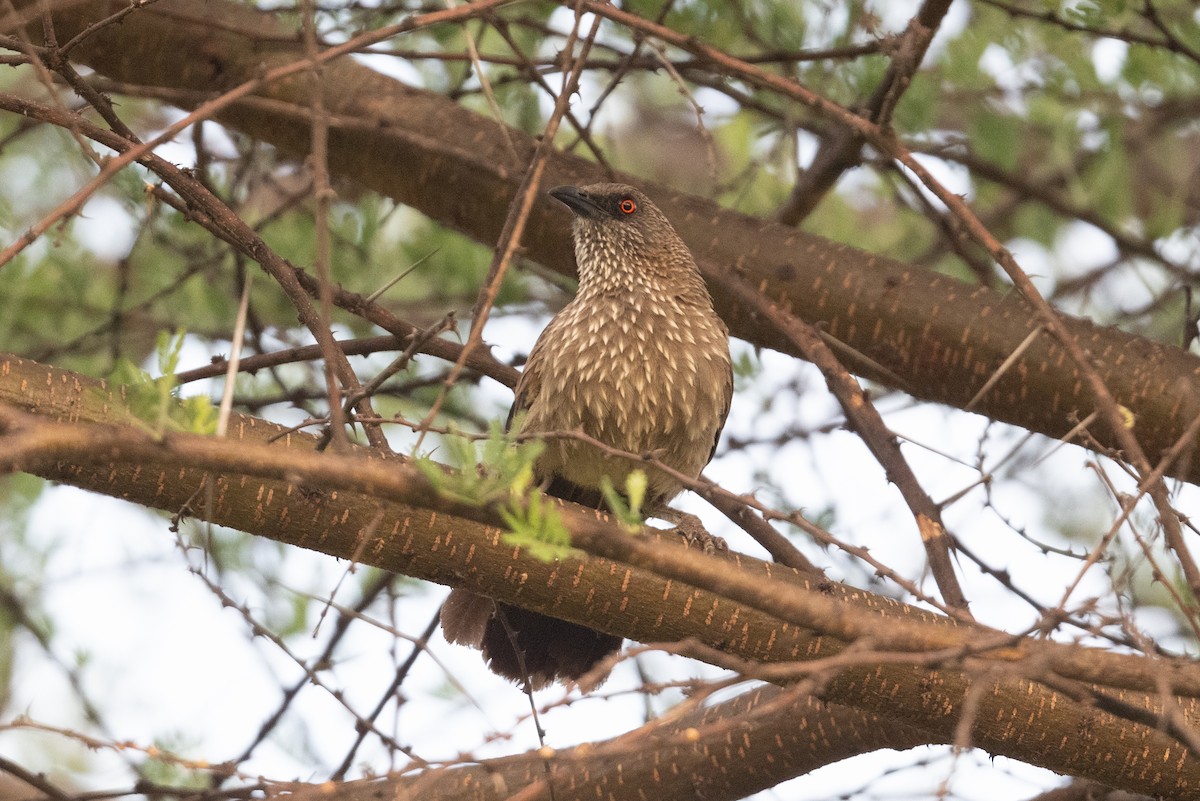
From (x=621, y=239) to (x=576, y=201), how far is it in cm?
22

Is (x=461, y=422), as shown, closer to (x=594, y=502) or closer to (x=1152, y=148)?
(x=594, y=502)

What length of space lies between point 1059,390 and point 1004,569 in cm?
85

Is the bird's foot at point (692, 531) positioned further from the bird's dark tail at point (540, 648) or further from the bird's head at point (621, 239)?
the bird's head at point (621, 239)

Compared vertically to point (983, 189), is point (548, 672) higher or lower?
lower

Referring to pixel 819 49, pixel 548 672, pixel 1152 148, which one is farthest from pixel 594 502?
pixel 1152 148

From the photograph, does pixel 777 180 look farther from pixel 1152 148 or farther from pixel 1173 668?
pixel 1173 668

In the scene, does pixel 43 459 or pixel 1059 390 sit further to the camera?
pixel 1059 390

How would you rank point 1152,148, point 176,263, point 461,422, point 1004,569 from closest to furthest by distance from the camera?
point 1004,569 < point 461,422 < point 176,263 < point 1152,148

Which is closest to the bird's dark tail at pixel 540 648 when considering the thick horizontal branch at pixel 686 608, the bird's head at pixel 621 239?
the bird's head at pixel 621 239

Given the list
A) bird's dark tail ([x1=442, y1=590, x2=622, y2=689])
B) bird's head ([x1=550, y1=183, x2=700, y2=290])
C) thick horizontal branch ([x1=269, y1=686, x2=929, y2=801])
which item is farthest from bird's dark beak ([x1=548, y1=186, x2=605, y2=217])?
thick horizontal branch ([x1=269, y1=686, x2=929, y2=801])

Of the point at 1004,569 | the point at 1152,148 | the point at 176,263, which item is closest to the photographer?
the point at 1004,569

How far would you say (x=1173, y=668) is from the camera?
236 centimetres

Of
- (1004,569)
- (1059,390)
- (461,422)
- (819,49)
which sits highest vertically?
(819,49)

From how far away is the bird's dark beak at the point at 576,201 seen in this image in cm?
514
